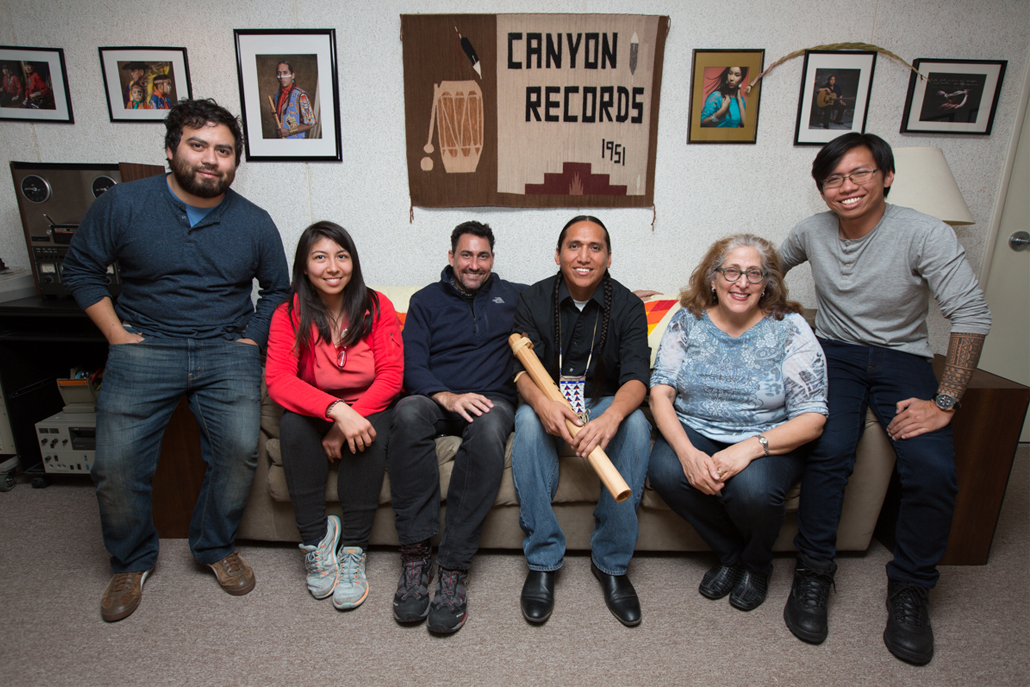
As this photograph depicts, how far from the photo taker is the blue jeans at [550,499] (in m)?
1.56

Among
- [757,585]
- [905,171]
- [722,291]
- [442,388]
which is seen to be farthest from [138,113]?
[905,171]

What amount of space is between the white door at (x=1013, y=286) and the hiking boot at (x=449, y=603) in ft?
8.84

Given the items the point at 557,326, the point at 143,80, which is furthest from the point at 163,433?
the point at 143,80

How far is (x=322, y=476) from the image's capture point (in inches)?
63.2

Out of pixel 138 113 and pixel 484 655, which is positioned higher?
pixel 138 113

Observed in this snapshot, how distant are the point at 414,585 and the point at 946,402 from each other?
1643mm

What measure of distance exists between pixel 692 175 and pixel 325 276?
170cm

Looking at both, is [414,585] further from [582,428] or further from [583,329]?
[583,329]

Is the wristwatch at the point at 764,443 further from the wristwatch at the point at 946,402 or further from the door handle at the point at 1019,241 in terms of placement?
the door handle at the point at 1019,241

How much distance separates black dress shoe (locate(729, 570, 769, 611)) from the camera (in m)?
1.55

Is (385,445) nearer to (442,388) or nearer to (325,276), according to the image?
(442,388)

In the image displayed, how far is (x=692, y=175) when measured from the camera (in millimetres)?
2396

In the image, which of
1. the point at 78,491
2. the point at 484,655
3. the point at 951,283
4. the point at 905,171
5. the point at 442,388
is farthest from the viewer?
the point at 78,491

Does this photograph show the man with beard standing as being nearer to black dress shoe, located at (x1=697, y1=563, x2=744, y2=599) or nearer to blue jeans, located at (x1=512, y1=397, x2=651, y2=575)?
blue jeans, located at (x1=512, y1=397, x2=651, y2=575)
